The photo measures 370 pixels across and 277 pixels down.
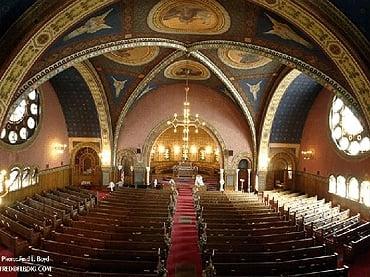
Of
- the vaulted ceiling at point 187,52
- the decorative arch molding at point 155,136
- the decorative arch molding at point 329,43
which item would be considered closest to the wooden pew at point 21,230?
the vaulted ceiling at point 187,52

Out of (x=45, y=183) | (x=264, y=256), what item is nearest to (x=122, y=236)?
(x=264, y=256)

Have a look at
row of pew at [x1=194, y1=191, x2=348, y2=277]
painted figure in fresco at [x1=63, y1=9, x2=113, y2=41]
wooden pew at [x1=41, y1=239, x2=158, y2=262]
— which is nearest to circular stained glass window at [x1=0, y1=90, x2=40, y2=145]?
painted figure in fresco at [x1=63, y1=9, x2=113, y2=41]

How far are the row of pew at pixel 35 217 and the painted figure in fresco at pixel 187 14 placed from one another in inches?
349

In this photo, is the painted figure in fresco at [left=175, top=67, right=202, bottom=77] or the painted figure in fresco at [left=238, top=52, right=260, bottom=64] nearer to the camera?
the painted figure in fresco at [left=238, top=52, right=260, bottom=64]

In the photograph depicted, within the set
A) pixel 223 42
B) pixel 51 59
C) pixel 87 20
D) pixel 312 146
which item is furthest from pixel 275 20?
pixel 312 146

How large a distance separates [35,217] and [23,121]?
309 inches

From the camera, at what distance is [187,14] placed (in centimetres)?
1486

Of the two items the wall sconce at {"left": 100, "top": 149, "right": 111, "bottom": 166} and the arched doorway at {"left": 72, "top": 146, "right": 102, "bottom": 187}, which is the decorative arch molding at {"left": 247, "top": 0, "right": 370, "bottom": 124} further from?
the arched doorway at {"left": 72, "top": 146, "right": 102, "bottom": 187}

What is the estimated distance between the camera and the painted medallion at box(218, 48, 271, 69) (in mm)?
20109

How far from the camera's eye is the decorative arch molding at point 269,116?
855 inches

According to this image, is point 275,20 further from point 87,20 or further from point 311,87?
point 311,87

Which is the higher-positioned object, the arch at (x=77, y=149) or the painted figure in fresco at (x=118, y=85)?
the painted figure in fresco at (x=118, y=85)

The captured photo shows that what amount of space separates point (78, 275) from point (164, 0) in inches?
391

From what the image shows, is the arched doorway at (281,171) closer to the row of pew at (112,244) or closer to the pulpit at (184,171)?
the pulpit at (184,171)
